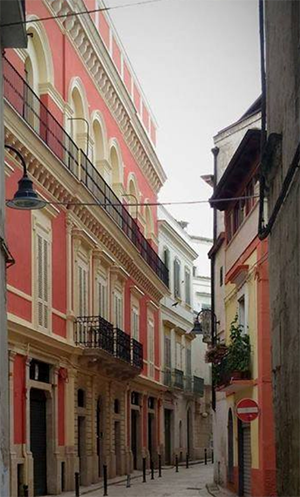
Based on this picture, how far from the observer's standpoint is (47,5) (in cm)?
2706

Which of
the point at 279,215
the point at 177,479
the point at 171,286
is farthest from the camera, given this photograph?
the point at 171,286

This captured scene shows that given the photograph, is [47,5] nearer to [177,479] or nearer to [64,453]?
[64,453]

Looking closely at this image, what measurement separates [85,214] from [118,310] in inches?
303

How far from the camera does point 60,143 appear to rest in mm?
27547

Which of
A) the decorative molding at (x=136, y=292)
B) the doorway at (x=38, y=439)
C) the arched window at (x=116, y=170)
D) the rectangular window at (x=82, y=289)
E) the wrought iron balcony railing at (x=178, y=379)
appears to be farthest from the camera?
the wrought iron balcony railing at (x=178, y=379)

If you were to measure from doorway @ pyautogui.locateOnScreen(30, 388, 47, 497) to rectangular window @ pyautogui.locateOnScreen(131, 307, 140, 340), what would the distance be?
14.2 meters

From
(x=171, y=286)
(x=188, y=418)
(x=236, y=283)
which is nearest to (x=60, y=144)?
(x=236, y=283)

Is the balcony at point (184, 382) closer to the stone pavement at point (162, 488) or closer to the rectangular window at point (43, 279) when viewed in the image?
the stone pavement at point (162, 488)

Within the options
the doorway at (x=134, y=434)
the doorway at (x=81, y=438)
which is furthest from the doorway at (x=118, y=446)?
the doorway at (x=81, y=438)

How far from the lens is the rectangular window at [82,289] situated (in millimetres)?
30280

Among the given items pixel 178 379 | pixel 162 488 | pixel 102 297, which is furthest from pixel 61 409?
pixel 178 379

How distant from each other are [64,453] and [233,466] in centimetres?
488

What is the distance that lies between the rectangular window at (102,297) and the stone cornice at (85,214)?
4.19ft

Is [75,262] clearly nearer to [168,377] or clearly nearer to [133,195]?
[133,195]
